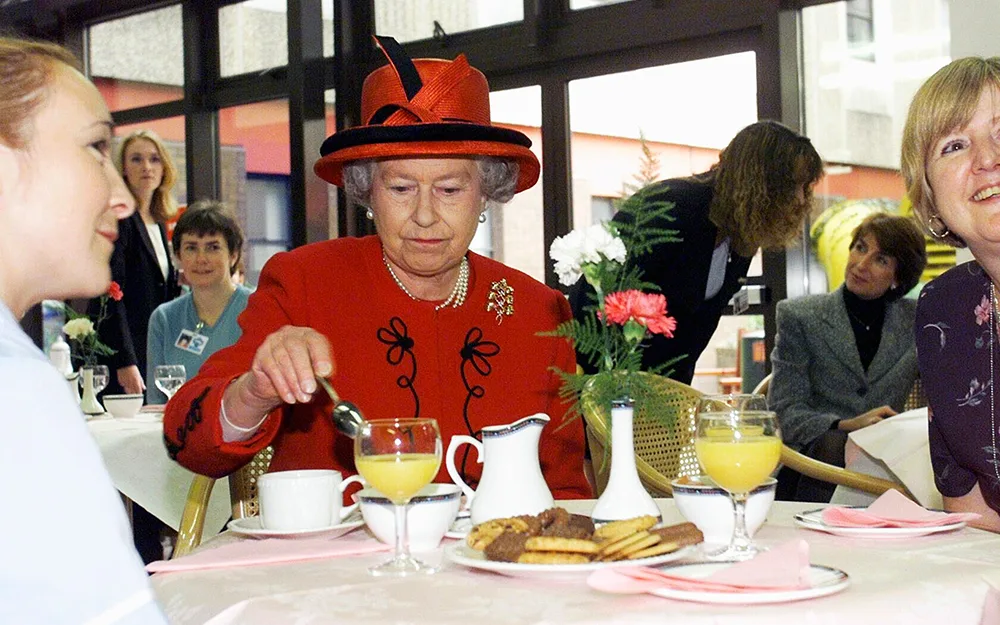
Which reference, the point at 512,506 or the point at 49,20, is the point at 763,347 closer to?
the point at 512,506

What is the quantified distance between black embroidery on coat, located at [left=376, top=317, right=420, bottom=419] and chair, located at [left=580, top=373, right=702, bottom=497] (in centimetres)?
45

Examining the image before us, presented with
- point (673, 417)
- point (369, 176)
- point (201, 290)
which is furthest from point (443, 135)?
point (201, 290)

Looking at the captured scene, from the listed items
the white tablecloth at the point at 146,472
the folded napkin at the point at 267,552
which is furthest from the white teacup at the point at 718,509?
the white tablecloth at the point at 146,472

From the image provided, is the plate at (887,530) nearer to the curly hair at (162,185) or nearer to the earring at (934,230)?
the earring at (934,230)

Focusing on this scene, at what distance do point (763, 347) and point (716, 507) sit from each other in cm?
367

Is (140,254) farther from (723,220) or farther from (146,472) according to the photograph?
(723,220)

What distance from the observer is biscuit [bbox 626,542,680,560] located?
1.27 metres

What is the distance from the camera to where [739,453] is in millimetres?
1381

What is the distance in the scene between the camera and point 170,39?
23.7 ft

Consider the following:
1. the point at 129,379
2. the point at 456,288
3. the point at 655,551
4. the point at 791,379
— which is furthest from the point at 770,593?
the point at 129,379

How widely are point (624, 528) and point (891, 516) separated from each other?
0.43 meters

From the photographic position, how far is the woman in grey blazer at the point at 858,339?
4.09 meters

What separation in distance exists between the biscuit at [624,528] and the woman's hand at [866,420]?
2762mm

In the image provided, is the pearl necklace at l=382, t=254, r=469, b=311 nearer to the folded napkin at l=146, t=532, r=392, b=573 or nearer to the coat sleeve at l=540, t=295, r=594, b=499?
the coat sleeve at l=540, t=295, r=594, b=499
